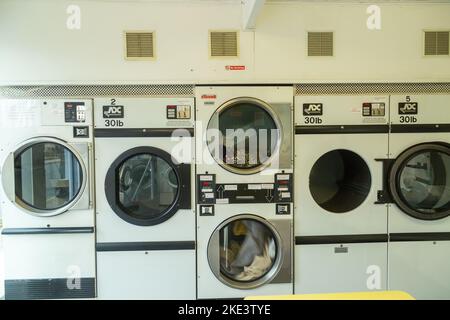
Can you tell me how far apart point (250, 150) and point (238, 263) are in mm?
1049

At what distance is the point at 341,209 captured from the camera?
9.68ft

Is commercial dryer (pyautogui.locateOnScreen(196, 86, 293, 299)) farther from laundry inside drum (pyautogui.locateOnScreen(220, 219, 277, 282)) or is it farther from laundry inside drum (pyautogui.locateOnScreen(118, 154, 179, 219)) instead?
laundry inside drum (pyautogui.locateOnScreen(118, 154, 179, 219))

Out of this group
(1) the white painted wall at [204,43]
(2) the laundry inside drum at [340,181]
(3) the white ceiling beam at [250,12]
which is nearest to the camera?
(3) the white ceiling beam at [250,12]

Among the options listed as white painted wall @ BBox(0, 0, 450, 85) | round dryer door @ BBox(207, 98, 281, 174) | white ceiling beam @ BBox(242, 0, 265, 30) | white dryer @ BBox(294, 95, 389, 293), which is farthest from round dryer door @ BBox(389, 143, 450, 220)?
white ceiling beam @ BBox(242, 0, 265, 30)

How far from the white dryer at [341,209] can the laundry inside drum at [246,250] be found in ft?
0.86

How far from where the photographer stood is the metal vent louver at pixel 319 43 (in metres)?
2.85

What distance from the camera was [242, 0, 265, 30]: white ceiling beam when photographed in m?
2.45

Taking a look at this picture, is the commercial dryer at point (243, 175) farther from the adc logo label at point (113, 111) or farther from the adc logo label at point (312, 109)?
the adc logo label at point (113, 111)

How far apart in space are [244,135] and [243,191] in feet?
1.58

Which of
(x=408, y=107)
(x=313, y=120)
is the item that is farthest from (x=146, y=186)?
(x=408, y=107)

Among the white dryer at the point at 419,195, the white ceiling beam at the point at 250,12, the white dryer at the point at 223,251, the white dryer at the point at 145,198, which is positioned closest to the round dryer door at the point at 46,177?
the white dryer at the point at 145,198

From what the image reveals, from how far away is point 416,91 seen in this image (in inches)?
114

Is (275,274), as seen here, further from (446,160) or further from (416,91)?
(416,91)
